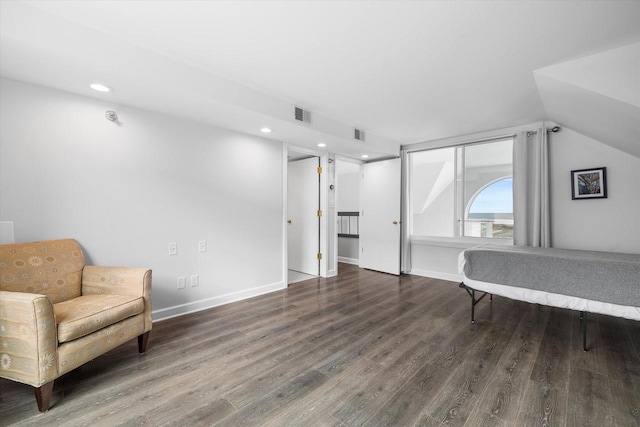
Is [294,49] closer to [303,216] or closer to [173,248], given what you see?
[173,248]

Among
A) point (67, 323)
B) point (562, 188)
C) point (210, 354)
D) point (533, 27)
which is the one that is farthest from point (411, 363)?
point (562, 188)

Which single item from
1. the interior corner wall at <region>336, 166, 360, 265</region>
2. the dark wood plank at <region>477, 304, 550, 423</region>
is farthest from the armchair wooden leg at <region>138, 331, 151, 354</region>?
the interior corner wall at <region>336, 166, 360, 265</region>

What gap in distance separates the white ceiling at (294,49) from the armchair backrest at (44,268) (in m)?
1.28

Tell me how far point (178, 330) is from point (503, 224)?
5055 mm

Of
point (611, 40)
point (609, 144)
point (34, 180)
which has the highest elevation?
point (611, 40)

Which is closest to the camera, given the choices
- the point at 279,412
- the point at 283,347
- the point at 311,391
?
the point at 279,412

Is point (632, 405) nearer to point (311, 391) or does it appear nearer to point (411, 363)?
point (411, 363)

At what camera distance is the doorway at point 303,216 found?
4.70 m

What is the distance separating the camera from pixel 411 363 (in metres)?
2.04

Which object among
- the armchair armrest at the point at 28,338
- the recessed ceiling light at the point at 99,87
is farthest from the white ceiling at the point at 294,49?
the armchair armrest at the point at 28,338

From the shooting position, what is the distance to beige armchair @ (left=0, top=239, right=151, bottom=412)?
1496 mm

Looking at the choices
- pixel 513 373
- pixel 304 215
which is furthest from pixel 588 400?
pixel 304 215

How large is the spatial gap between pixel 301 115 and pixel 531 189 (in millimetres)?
3164

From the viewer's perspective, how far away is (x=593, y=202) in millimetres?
3299
